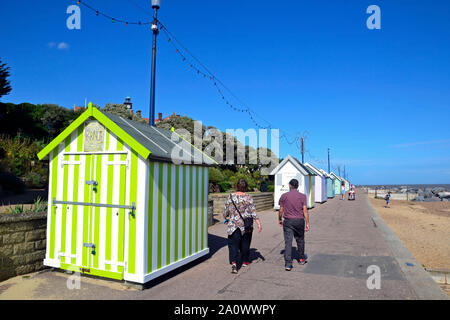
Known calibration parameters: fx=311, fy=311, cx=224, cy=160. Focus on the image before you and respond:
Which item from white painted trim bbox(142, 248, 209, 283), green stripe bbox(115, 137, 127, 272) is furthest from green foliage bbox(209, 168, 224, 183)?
green stripe bbox(115, 137, 127, 272)

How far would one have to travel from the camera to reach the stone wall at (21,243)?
5.24 meters

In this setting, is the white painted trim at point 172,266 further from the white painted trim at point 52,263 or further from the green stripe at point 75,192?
the white painted trim at point 52,263

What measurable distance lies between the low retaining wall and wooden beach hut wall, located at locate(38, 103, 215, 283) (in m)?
8.98

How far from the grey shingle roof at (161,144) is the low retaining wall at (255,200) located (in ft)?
26.7

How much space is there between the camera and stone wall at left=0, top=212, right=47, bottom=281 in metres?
5.24

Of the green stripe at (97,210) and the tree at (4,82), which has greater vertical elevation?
the tree at (4,82)

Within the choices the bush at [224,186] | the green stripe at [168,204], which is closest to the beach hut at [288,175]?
the bush at [224,186]

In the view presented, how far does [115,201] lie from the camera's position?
208 inches

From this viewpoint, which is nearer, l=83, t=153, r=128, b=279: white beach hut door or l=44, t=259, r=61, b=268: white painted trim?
l=83, t=153, r=128, b=279: white beach hut door

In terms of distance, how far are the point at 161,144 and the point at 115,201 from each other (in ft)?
4.69

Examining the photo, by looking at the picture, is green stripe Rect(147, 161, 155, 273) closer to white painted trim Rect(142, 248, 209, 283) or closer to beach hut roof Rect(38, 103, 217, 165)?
white painted trim Rect(142, 248, 209, 283)

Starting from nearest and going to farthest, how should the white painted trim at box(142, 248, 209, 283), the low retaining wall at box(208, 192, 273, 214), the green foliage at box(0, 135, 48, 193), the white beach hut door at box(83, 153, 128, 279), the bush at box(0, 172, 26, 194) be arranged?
the white painted trim at box(142, 248, 209, 283), the white beach hut door at box(83, 153, 128, 279), the bush at box(0, 172, 26, 194), the low retaining wall at box(208, 192, 273, 214), the green foliage at box(0, 135, 48, 193)
